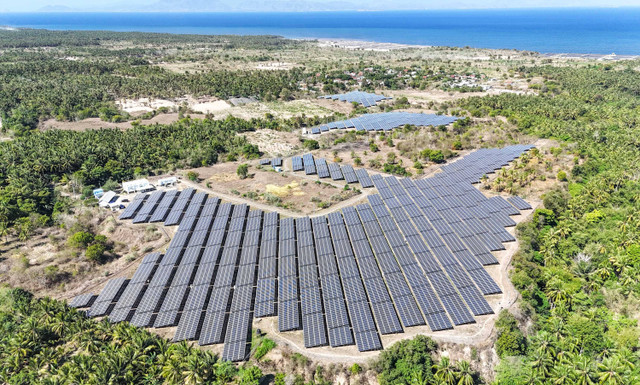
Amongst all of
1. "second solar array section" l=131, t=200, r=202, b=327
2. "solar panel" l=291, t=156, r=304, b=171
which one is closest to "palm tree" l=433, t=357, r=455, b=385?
"second solar array section" l=131, t=200, r=202, b=327

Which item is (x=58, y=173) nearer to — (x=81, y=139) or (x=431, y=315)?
(x=81, y=139)

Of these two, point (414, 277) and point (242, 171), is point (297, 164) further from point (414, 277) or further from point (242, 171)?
point (414, 277)

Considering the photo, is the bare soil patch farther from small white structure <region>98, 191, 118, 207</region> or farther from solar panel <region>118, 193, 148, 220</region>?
small white structure <region>98, 191, 118, 207</region>

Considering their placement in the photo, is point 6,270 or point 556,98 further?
point 556,98

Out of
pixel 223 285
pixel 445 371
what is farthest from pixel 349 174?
pixel 445 371

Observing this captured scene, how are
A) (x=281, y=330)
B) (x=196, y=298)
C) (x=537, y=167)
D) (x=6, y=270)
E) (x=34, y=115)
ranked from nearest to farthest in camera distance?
1. (x=281, y=330)
2. (x=196, y=298)
3. (x=6, y=270)
4. (x=537, y=167)
5. (x=34, y=115)

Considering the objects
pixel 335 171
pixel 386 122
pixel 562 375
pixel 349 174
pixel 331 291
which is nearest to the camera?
pixel 562 375

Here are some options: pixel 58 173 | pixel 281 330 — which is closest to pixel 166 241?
pixel 281 330
